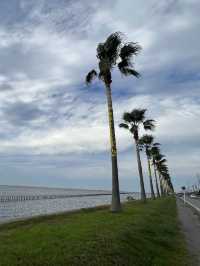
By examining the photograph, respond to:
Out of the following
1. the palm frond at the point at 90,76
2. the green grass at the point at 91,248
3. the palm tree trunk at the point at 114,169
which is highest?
the palm frond at the point at 90,76

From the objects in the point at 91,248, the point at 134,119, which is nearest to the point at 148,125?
the point at 134,119

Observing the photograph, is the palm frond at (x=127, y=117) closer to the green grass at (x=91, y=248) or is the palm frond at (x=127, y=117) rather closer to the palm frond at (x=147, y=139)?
the palm frond at (x=147, y=139)

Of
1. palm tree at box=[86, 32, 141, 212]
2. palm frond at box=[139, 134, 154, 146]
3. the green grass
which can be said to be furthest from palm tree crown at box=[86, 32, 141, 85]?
palm frond at box=[139, 134, 154, 146]

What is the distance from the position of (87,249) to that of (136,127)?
35659mm

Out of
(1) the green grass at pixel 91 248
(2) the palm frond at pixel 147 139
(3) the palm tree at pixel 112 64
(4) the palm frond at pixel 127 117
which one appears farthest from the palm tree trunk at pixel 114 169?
(2) the palm frond at pixel 147 139

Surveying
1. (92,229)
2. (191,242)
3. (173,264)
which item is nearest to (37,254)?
(173,264)

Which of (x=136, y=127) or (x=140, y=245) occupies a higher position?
(x=136, y=127)

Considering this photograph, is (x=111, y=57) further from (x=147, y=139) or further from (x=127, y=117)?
(x=147, y=139)

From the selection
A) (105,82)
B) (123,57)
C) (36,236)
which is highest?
(123,57)

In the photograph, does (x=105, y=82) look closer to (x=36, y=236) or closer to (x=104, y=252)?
(x=36, y=236)

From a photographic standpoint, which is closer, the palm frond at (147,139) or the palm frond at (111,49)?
the palm frond at (111,49)

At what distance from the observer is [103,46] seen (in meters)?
28.1

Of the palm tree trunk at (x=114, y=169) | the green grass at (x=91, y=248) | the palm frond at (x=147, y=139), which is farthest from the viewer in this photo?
the palm frond at (x=147, y=139)

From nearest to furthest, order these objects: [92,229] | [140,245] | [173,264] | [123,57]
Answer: [173,264], [140,245], [92,229], [123,57]
